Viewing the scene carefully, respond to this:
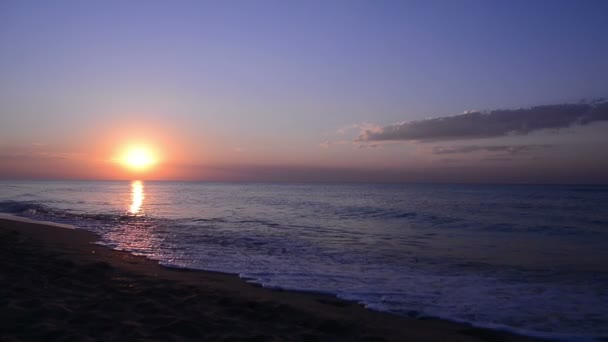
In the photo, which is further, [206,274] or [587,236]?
[587,236]

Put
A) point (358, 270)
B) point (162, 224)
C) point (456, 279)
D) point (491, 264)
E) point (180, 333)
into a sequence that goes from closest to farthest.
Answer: point (180, 333), point (456, 279), point (358, 270), point (491, 264), point (162, 224)

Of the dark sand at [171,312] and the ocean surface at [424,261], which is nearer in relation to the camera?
the dark sand at [171,312]

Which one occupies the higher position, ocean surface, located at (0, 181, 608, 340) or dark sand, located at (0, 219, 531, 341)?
dark sand, located at (0, 219, 531, 341)

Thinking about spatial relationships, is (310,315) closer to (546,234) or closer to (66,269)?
(66,269)

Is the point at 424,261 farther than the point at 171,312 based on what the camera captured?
Yes

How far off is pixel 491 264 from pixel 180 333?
907 centimetres

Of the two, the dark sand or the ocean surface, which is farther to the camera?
the ocean surface

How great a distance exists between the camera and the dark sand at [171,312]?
5191 millimetres

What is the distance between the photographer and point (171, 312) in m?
6.13

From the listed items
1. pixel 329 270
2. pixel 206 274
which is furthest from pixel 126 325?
pixel 329 270

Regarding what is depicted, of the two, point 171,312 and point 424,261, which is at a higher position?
point 171,312

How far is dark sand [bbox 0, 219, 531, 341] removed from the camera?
5.19 meters

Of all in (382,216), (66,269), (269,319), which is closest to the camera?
(269,319)

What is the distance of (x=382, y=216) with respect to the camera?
25.8m
